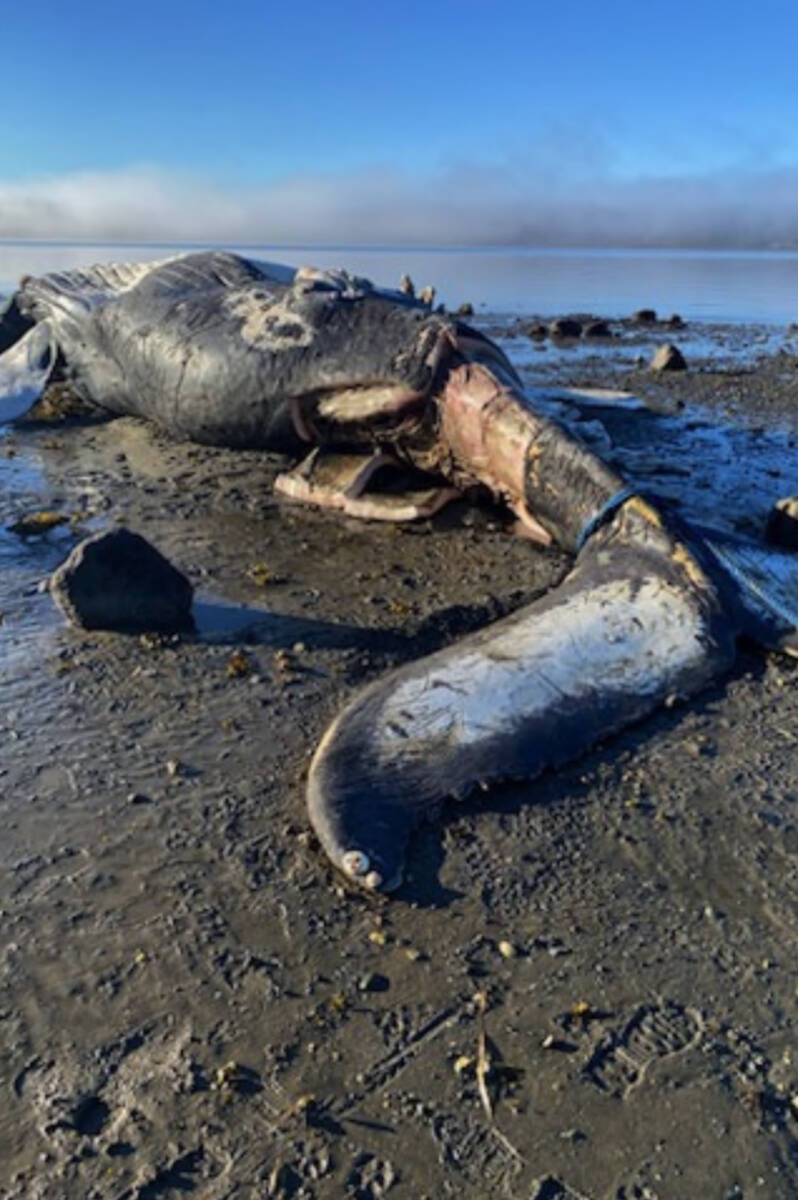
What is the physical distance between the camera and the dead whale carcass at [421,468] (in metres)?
4.30

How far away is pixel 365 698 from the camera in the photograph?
4594 millimetres

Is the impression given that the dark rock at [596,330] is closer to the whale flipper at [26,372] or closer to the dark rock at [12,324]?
the dark rock at [12,324]

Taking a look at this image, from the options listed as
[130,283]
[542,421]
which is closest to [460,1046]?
[542,421]

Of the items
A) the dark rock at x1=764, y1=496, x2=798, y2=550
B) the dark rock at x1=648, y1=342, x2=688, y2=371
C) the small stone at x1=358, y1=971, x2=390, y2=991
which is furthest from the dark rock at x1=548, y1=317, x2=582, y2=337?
the small stone at x1=358, y1=971, x2=390, y2=991

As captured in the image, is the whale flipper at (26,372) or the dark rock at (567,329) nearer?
the whale flipper at (26,372)

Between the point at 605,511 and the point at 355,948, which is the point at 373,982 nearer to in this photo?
the point at 355,948

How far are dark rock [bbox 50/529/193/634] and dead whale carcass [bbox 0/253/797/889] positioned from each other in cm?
161

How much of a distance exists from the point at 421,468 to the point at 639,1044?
5.26 meters

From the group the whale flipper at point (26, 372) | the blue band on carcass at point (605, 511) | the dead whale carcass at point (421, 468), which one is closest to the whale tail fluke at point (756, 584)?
the dead whale carcass at point (421, 468)

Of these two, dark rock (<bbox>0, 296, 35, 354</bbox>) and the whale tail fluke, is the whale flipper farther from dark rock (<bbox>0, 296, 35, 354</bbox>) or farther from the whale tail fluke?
the whale tail fluke

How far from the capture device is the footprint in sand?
3.01 metres

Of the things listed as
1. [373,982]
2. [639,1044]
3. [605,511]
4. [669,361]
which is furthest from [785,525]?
[669,361]

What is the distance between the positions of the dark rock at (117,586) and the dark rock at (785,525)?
3859 mm

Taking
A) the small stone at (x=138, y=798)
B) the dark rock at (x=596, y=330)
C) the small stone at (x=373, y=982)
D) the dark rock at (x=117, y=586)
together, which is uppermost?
the dark rock at (x=117, y=586)
